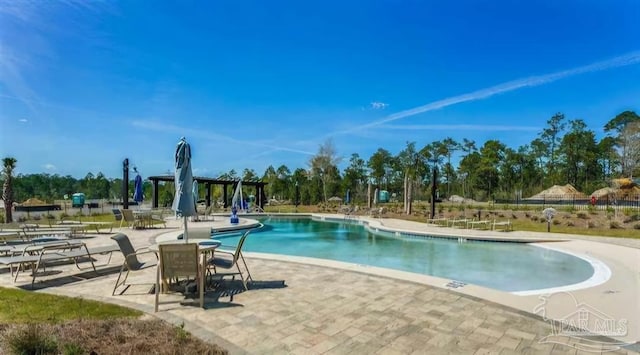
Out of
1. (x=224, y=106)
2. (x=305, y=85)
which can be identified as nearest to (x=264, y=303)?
(x=224, y=106)

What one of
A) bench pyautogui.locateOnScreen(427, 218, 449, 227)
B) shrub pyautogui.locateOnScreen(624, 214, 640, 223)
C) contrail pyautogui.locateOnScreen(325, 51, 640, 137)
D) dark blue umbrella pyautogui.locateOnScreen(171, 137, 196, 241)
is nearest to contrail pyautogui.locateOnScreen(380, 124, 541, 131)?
Answer: contrail pyautogui.locateOnScreen(325, 51, 640, 137)

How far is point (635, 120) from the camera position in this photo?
37.8m

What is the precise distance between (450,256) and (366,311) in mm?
7010

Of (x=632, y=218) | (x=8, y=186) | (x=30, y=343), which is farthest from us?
(x=632, y=218)

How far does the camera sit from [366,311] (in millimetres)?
3990

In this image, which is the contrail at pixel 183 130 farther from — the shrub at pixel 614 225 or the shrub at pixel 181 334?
the shrub at pixel 614 225

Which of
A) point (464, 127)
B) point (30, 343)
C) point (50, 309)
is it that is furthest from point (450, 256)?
point (464, 127)

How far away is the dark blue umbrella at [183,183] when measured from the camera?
4781 mm

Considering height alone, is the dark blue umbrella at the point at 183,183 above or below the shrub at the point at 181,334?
above

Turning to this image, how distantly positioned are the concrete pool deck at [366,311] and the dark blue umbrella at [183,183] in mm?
1162

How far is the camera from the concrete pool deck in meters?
3.13

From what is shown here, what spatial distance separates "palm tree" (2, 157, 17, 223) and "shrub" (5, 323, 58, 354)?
50.5 ft

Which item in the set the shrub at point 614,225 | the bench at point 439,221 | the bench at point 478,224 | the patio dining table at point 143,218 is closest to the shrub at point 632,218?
the shrub at point 614,225

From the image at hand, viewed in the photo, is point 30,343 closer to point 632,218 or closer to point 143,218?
point 143,218
